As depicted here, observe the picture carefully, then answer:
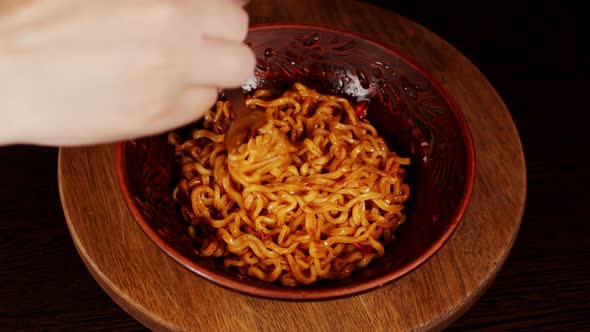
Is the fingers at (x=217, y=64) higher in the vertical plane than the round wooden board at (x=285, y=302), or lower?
higher

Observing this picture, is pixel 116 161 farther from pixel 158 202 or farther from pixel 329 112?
pixel 329 112

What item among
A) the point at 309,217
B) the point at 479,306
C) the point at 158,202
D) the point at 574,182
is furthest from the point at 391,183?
the point at 574,182

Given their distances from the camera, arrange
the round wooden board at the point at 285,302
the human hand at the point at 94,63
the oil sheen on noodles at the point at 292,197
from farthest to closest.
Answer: the oil sheen on noodles at the point at 292,197, the round wooden board at the point at 285,302, the human hand at the point at 94,63

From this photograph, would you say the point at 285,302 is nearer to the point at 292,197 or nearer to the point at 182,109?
the point at 292,197

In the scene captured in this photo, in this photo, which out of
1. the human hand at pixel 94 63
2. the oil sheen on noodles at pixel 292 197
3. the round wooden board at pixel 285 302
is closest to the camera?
the human hand at pixel 94 63

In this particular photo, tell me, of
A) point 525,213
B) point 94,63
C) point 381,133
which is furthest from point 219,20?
point 525,213

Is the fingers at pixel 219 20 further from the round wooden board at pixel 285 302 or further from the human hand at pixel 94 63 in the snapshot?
the round wooden board at pixel 285 302

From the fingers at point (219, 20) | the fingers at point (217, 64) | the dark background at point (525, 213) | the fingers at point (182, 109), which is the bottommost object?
the dark background at point (525, 213)

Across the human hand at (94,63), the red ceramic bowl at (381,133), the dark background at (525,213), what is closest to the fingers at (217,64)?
the human hand at (94,63)
